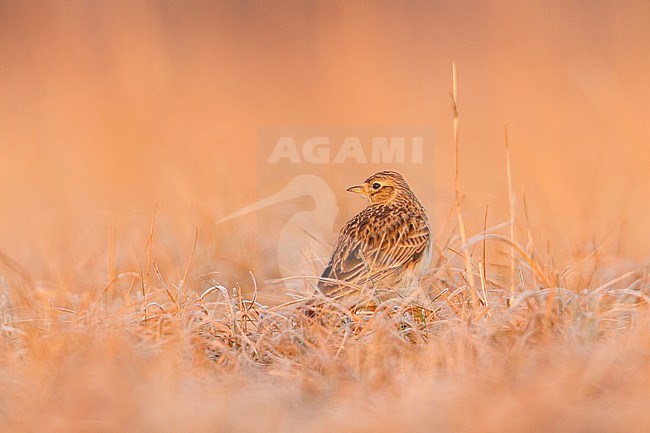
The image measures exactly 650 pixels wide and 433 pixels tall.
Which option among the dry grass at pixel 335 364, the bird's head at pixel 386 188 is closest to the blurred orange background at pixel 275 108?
the dry grass at pixel 335 364

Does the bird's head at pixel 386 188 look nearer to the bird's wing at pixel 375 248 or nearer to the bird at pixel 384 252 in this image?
the bird at pixel 384 252

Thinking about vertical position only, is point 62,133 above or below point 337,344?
above

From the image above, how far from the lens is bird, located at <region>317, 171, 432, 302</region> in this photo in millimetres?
4328

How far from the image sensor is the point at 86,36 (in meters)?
10.9

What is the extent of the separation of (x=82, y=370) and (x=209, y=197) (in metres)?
4.13

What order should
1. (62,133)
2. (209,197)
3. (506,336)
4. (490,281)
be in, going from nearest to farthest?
(506,336)
(490,281)
(209,197)
(62,133)

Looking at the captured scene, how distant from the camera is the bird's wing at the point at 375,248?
4375 mm

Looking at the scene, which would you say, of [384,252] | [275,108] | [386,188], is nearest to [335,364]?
[384,252]

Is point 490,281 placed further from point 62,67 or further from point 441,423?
point 62,67

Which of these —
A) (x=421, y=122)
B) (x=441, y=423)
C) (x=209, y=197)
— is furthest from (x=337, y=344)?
(x=421, y=122)

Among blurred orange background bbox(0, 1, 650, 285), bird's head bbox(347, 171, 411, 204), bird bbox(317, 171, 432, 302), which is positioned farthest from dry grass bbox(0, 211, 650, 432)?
blurred orange background bbox(0, 1, 650, 285)

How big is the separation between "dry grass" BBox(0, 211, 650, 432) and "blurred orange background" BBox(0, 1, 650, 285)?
3.15 feet

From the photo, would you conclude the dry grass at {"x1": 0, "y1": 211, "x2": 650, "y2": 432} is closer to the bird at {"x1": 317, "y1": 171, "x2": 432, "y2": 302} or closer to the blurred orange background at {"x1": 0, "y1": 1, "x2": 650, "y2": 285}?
the bird at {"x1": 317, "y1": 171, "x2": 432, "y2": 302}

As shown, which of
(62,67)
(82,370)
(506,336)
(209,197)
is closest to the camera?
(82,370)
